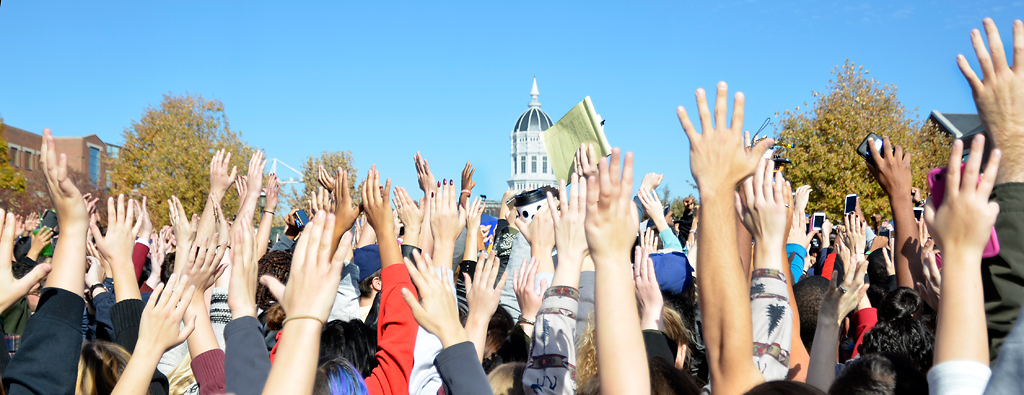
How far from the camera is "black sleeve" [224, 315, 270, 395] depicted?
223 centimetres

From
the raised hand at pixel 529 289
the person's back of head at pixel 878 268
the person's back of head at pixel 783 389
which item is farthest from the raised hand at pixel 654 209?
the person's back of head at pixel 783 389

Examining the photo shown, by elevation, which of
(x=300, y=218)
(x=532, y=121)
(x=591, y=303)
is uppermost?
(x=532, y=121)

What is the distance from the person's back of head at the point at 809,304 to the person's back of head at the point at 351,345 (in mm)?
2631

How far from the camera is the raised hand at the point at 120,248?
123 inches

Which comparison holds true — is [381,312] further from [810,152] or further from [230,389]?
[810,152]

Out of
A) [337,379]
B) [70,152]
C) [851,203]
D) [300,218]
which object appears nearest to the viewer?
[337,379]

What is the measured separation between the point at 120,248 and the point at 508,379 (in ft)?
6.21

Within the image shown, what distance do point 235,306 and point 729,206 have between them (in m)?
1.70

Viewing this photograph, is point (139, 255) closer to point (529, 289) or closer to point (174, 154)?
point (529, 289)

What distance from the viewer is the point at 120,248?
3.18m

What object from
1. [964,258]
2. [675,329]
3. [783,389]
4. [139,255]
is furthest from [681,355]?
[139,255]

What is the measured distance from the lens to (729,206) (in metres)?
2.14

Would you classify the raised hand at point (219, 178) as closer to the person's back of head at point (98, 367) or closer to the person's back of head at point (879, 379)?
the person's back of head at point (98, 367)

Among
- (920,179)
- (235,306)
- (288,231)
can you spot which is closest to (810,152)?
(920,179)
